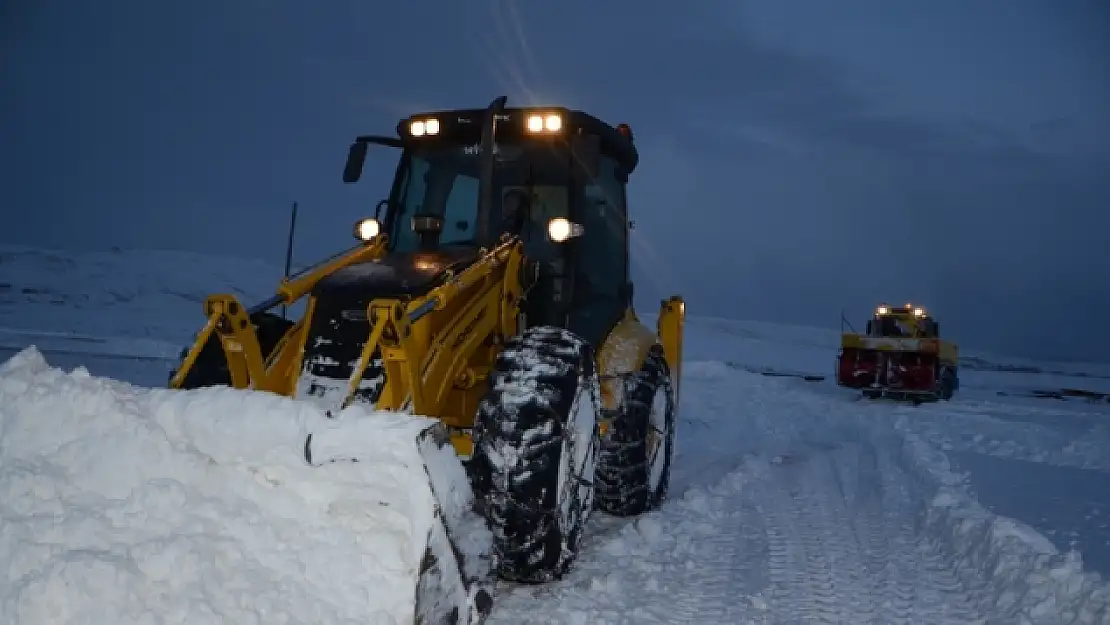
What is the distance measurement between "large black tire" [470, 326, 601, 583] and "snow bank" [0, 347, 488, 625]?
0.41 meters

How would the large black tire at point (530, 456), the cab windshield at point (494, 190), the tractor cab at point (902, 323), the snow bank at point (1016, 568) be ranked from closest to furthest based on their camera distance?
the large black tire at point (530, 456) → the snow bank at point (1016, 568) → the cab windshield at point (494, 190) → the tractor cab at point (902, 323)

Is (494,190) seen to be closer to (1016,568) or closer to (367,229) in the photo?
(367,229)

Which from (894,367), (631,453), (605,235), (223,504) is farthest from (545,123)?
(894,367)

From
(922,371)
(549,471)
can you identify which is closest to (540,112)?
(549,471)

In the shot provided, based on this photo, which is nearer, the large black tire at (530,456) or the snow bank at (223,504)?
the snow bank at (223,504)

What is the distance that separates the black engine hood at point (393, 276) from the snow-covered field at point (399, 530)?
3.75 ft

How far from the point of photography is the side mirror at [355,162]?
19.3ft

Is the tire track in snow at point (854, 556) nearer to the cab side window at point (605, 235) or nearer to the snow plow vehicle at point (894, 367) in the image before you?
the cab side window at point (605, 235)

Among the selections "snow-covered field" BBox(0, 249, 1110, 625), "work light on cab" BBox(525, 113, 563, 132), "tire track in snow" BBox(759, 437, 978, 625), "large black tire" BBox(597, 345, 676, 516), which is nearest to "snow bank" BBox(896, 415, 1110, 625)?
"snow-covered field" BBox(0, 249, 1110, 625)

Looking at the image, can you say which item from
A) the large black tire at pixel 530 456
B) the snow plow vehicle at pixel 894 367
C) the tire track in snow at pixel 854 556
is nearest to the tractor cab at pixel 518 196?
the large black tire at pixel 530 456

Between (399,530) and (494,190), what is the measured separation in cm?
309

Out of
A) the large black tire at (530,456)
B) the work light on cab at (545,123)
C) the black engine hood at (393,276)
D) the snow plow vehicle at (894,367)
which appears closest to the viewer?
the large black tire at (530,456)

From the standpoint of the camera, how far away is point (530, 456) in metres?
3.68

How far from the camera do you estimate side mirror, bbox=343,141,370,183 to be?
5887 mm
